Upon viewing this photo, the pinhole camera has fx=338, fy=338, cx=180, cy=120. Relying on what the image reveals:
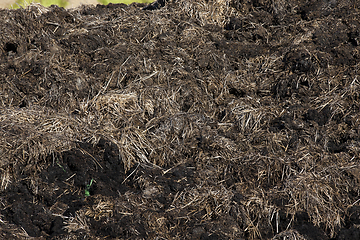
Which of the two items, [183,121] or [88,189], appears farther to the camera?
[183,121]

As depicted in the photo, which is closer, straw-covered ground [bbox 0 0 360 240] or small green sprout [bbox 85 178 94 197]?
straw-covered ground [bbox 0 0 360 240]

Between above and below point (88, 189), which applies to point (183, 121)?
above

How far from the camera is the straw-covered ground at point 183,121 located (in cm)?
236

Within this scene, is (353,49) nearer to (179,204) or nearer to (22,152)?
(179,204)

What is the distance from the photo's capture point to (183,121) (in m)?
3.00

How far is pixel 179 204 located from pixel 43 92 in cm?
183

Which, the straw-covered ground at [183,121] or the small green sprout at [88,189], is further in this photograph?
the small green sprout at [88,189]

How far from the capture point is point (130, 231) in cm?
221

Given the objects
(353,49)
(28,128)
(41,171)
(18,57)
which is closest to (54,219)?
(41,171)

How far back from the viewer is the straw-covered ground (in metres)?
2.36

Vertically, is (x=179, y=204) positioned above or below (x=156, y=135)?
below

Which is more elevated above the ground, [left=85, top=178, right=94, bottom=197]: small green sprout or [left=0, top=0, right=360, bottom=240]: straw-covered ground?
[left=0, top=0, right=360, bottom=240]: straw-covered ground

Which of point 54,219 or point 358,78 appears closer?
point 54,219

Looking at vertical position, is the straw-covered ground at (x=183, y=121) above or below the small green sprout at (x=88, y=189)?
above
